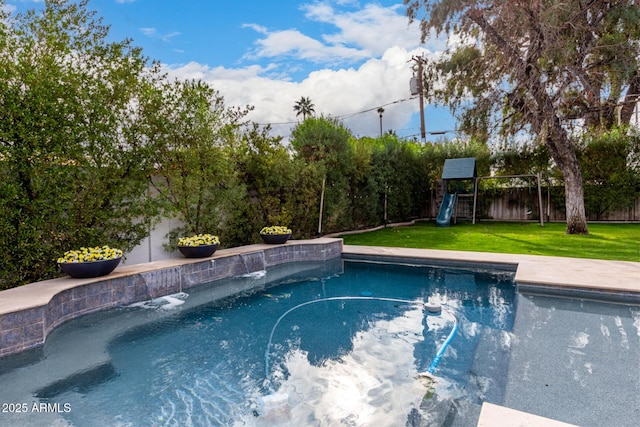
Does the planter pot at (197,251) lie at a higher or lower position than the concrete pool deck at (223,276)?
higher

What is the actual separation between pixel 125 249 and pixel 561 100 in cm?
1189

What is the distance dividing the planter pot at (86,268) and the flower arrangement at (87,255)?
6cm

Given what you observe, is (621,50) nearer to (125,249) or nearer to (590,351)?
(590,351)

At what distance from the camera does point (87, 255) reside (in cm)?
520

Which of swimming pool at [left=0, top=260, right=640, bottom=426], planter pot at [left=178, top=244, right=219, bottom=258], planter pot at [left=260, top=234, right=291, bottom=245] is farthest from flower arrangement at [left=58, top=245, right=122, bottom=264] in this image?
planter pot at [left=260, top=234, right=291, bottom=245]

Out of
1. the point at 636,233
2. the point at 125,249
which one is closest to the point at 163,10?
the point at 125,249

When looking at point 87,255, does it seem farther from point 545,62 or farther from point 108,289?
point 545,62

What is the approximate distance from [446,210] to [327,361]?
1323cm

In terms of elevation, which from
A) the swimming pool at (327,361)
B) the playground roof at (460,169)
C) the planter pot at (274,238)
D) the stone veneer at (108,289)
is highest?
the playground roof at (460,169)

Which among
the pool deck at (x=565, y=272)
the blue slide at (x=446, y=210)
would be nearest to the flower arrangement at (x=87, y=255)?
the pool deck at (x=565, y=272)

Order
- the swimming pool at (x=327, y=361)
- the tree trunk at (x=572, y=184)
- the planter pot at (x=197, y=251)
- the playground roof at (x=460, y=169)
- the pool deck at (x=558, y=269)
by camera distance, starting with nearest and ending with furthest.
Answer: the swimming pool at (x=327, y=361) → the pool deck at (x=558, y=269) → the planter pot at (x=197, y=251) → the tree trunk at (x=572, y=184) → the playground roof at (x=460, y=169)

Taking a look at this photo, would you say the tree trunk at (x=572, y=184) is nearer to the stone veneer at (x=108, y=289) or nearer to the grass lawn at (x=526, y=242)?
the grass lawn at (x=526, y=242)

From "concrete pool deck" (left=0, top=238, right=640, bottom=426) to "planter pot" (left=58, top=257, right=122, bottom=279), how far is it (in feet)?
0.31

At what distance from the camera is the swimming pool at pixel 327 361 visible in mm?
2793
